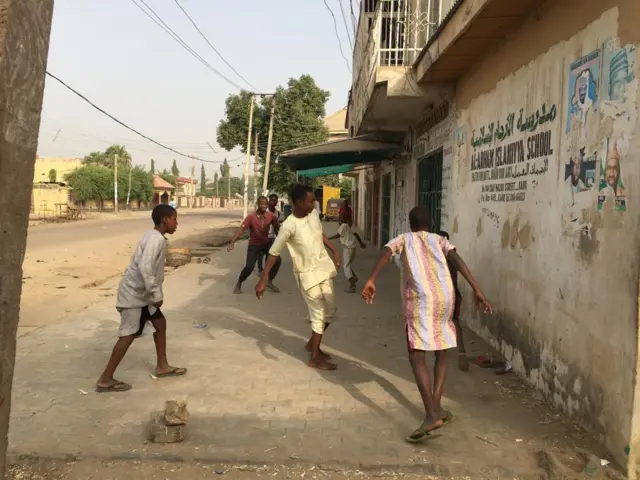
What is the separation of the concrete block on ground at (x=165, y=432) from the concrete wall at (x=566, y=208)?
257 cm

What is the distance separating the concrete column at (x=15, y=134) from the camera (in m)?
1.87

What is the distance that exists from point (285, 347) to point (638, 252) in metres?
3.74

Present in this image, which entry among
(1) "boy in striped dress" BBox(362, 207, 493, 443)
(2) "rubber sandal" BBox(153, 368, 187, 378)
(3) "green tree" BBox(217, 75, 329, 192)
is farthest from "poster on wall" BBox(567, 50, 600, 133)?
(3) "green tree" BBox(217, 75, 329, 192)

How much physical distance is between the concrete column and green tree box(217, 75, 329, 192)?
112ft

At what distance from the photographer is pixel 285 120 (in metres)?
37.2

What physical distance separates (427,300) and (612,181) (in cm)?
131

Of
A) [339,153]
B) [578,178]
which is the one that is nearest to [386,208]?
[339,153]

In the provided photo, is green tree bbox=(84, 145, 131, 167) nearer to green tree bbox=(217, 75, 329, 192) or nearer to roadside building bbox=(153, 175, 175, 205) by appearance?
roadside building bbox=(153, 175, 175, 205)

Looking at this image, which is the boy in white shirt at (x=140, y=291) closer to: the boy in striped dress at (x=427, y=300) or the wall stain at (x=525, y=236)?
the boy in striped dress at (x=427, y=300)

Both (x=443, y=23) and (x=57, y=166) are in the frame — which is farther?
(x=57, y=166)

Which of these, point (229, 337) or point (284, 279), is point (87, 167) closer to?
point (284, 279)

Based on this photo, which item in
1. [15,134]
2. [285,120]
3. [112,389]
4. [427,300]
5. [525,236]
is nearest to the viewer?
[15,134]

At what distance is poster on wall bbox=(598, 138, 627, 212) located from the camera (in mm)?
3094

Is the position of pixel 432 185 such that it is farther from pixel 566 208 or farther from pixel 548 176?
pixel 566 208
